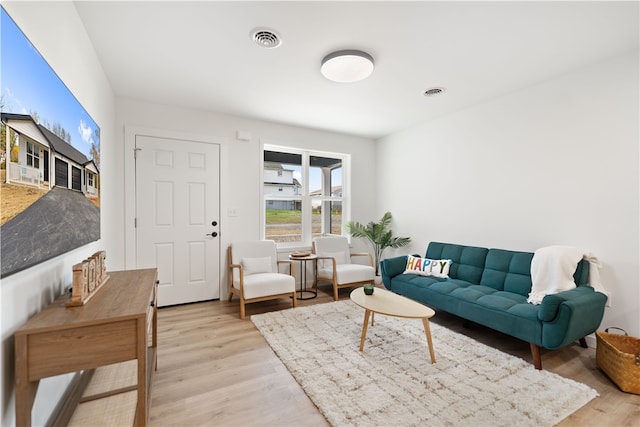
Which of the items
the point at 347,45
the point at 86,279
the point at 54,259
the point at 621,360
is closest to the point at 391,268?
the point at 621,360

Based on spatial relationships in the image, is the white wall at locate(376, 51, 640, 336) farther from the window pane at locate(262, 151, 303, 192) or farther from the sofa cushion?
the window pane at locate(262, 151, 303, 192)

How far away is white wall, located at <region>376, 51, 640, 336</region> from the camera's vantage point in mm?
2324

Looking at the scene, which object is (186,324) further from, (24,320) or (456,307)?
(456,307)

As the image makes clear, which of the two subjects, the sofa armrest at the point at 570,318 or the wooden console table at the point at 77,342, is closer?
the wooden console table at the point at 77,342

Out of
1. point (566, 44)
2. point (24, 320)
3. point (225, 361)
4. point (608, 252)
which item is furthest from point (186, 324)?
point (566, 44)

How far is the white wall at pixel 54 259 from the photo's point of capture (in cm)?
106

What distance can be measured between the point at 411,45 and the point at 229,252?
3108mm

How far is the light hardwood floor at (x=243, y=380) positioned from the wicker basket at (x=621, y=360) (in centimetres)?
6

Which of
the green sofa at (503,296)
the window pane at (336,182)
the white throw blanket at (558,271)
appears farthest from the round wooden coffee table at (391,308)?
the window pane at (336,182)

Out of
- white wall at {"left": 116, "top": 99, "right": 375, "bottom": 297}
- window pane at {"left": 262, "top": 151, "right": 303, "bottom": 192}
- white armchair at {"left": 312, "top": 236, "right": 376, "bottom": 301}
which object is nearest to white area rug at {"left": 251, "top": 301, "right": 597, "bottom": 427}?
white armchair at {"left": 312, "top": 236, "right": 376, "bottom": 301}

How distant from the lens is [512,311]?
228cm

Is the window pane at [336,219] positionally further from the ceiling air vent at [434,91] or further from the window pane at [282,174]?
the ceiling air vent at [434,91]

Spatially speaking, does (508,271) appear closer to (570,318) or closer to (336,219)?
(570,318)

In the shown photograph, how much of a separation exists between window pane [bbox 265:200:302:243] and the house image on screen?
261 cm
